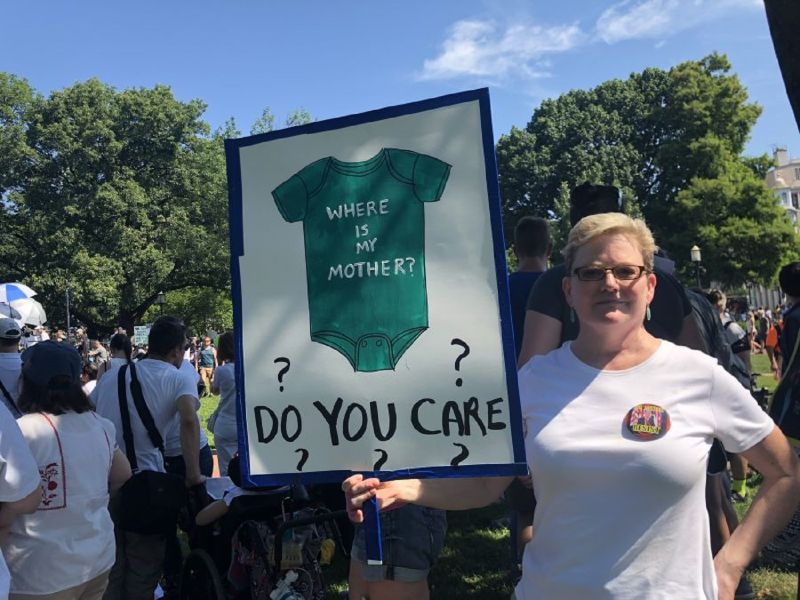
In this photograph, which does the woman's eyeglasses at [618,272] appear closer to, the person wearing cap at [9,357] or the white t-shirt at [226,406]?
the person wearing cap at [9,357]

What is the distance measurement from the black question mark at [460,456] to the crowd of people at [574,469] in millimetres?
81

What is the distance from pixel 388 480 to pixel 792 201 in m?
110

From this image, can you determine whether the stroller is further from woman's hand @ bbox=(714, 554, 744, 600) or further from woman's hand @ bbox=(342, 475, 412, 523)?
woman's hand @ bbox=(714, 554, 744, 600)

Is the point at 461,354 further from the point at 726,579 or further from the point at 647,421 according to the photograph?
the point at 726,579

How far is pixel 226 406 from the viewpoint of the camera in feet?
19.8

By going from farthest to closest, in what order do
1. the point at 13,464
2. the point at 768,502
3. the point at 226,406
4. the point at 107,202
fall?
the point at 107,202, the point at 226,406, the point at 13,464, the point at 768,502

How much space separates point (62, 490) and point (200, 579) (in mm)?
1424

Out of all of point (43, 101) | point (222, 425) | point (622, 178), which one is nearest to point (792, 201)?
point (622, 178)

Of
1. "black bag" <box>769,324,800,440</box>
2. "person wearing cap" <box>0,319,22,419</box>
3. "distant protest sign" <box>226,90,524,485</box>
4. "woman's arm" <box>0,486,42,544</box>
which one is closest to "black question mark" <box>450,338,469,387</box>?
"distant protest sign" <box>226,90,524,485</box>

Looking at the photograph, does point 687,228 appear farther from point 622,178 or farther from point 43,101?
point 43,101

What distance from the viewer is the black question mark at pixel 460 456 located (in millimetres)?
1863

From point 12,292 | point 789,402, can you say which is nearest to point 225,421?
point 789,402

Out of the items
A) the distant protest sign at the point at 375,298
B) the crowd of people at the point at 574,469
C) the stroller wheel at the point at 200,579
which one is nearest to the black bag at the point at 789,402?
the crowd of people at the point at 574,469

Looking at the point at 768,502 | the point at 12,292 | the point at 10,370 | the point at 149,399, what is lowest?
the point at 768,502
